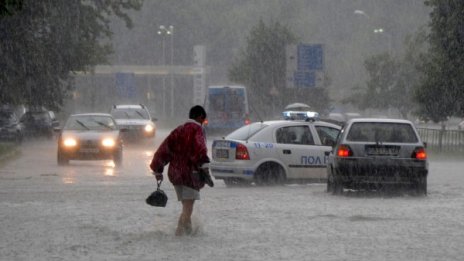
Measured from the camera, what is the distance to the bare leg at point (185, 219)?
1334 cm

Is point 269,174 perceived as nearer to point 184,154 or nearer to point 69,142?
Result: point 184,154

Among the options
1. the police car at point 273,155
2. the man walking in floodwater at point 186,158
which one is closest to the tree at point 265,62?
the police car at point 273,155

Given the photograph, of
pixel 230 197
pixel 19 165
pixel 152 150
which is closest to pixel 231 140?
A: pixel 230 197

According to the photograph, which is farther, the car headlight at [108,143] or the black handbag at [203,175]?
the car headlight at [108,143]

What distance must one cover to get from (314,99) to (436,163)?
31876mm

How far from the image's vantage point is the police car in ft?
73.3

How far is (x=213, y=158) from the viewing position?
2289 cm

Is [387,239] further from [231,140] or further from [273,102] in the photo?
[273,102]

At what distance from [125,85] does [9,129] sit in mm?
33709

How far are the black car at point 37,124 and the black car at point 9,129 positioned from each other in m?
4.71

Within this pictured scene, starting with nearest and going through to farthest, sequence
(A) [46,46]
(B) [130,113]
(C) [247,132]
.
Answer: (C) [247,132] < (A) [46,46] < (B) [130,113]

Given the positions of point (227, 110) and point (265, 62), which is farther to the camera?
point (265, 62)

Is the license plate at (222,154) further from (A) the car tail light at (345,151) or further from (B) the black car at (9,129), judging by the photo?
(B) the black car at (9,129)

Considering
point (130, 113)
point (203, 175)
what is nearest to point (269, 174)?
point (203, 175)
